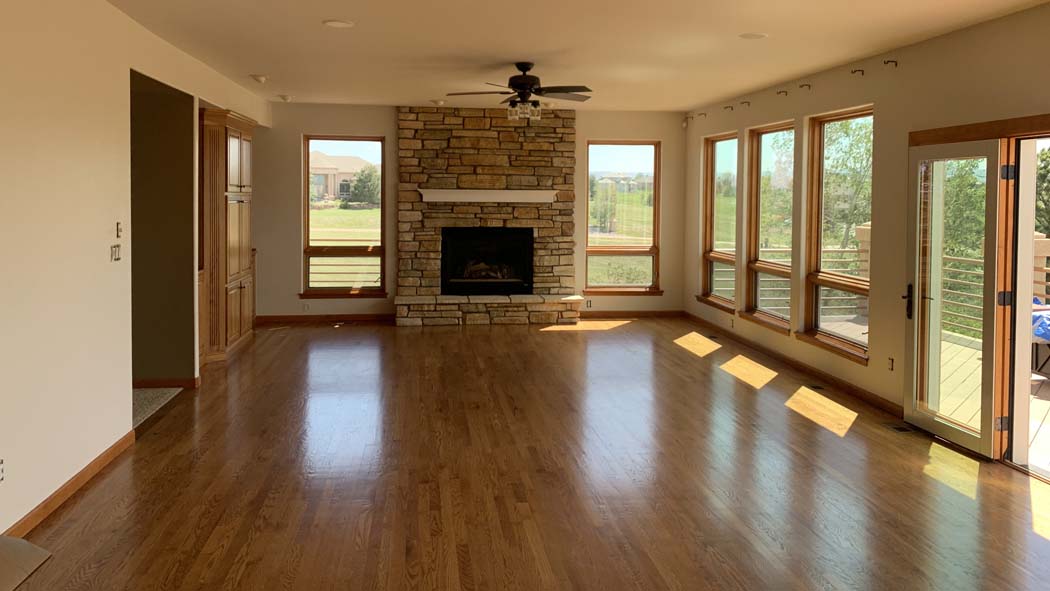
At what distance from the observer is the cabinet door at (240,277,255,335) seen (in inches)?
350

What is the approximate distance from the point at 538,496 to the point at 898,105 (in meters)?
3.99

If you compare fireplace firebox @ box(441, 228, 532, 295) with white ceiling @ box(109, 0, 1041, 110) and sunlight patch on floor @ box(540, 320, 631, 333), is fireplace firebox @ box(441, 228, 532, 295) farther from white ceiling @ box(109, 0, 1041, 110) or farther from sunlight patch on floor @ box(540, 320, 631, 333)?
white ceiling @ box(109, 0, 1041, 110)

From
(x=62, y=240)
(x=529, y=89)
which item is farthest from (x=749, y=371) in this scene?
(x=62, y=240)

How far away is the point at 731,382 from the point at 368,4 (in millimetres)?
4261

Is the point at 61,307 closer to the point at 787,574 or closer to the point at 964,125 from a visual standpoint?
the point at 787,574

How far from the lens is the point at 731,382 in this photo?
23.8 feet

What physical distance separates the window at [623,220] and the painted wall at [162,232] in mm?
5605

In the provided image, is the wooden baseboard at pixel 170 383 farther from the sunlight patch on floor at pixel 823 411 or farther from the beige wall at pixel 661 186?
the beige wall at pixel 661 186

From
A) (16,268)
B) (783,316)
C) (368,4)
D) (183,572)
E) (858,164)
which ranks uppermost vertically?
(368,4)

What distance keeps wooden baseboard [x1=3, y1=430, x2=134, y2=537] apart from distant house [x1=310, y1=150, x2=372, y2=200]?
5.72 metres

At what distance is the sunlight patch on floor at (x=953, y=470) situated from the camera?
15.0 feet

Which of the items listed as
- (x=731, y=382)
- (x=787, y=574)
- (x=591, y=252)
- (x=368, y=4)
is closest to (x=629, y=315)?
(x=591, y=252)

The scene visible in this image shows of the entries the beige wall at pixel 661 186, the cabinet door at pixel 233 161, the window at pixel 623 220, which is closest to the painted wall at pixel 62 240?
the cabinet door at pixel 233 161

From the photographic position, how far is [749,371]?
7.74m
